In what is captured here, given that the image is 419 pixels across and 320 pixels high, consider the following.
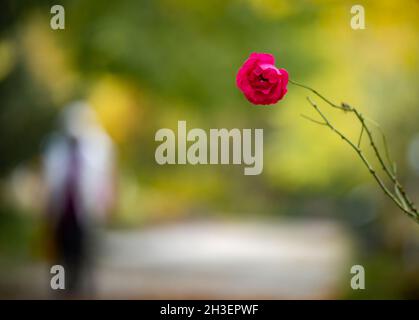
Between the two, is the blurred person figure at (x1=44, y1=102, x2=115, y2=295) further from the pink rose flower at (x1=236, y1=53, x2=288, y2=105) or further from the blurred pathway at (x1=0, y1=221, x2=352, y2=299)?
the pink rose flower at (x1=236, y1=53, x2=288, y2=105)

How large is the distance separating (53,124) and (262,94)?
3520 millimetres

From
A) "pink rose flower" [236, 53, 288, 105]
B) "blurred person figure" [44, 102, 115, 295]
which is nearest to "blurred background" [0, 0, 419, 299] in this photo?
"blurred person figure" [44, 102, 115, 295]

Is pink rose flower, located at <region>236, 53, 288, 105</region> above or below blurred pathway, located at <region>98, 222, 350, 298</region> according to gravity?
below

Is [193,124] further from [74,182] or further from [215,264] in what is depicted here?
[215,264]

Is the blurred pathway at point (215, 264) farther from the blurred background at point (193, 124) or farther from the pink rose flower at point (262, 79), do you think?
the pink rose flower at point (262, 79)

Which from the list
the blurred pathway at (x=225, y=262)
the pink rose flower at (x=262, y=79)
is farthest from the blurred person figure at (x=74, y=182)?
the pink rose flower at (x=262, y=79)

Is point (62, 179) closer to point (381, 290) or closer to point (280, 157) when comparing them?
point (381, 290)

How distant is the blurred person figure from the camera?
14.1 feet

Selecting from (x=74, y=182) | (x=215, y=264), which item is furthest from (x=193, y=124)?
(x=215, y=264)

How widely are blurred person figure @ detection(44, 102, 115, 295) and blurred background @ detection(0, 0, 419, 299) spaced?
17 mm

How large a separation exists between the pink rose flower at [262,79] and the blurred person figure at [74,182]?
2.54 m
